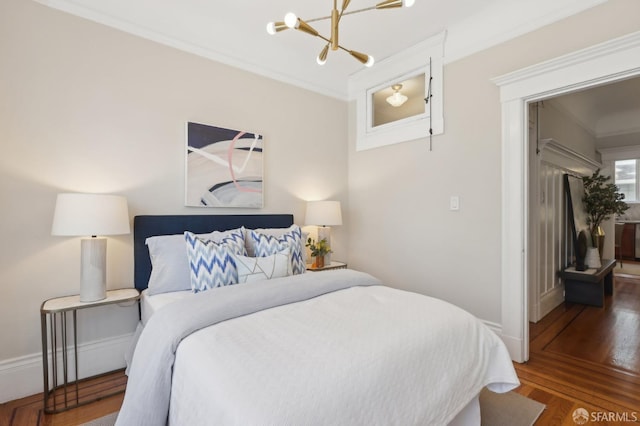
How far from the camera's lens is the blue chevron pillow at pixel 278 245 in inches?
94.8

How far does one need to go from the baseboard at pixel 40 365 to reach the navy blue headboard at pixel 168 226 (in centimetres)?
46

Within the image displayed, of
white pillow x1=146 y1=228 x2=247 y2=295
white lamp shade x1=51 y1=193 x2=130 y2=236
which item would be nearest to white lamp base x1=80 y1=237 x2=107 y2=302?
white lamp shade x1=51 y1=193 x2=130 y2=236

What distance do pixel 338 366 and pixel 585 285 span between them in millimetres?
4128

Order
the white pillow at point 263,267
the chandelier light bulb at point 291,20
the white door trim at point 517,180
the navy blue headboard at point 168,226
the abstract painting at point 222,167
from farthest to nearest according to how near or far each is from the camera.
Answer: the abstract painting at point 222,167 → the navy blue headboard at point 168,226 → the white door trim at point 517,180 → the white pillow at point 263,267 → the chandelier light bulb at point 291,20

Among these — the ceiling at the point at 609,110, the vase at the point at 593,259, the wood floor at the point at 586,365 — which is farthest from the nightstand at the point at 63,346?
the vase at the point at 593,259

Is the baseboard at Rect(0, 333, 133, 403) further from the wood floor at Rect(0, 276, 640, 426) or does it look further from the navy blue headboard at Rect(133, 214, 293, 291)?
the navy blue headboard at Rect(133, 214, 293, 291)

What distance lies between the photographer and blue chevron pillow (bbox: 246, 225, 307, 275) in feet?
7.90

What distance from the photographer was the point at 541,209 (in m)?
3.33

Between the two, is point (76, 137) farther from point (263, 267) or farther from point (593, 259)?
point (593, 259)

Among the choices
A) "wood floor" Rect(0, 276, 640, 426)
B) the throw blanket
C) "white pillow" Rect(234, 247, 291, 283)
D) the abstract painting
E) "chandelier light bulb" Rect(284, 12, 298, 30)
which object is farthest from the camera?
the abstract painting

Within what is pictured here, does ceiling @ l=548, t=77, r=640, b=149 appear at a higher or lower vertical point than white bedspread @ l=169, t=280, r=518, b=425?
higher

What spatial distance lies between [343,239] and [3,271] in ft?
9.75

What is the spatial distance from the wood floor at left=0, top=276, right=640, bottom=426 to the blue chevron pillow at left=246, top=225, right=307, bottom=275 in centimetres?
130

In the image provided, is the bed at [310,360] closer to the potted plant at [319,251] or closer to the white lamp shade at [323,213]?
the potted plant at [319,251]
